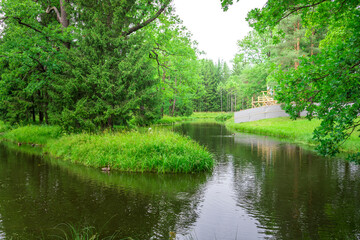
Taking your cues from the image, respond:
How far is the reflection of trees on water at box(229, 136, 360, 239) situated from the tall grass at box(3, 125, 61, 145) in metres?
12.3

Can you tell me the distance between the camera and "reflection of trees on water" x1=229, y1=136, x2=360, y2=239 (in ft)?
20.6

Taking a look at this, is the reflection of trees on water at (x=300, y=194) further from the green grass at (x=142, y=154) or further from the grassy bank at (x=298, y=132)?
the grassy bank at (x=298, y=132)

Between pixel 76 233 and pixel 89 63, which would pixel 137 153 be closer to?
pixel 76 233

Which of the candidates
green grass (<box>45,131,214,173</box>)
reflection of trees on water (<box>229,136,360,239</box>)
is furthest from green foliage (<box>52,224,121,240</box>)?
green grass (<box>45,131,214,173</box>)

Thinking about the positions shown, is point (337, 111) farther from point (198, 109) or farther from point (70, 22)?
point (198, 109)

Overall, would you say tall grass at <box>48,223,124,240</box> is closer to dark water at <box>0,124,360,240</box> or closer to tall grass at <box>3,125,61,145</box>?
dark water at <box>0,124,360,240</box>

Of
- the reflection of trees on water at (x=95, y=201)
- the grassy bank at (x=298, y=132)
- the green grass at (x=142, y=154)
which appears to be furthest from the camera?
the grassy bank at (x=298, y=132)

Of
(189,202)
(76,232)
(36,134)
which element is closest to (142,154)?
(189,202)

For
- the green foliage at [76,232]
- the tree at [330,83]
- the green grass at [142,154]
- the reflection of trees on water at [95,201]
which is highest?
the tree at [330,83]

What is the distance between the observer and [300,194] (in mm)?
8688

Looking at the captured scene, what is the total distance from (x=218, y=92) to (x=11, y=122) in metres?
71.2

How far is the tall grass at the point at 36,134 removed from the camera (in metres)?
18.2

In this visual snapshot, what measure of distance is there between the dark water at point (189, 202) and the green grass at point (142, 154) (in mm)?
553

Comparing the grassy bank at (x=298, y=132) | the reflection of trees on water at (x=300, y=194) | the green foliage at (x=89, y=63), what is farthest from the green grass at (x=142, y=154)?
the grassy bank at (x=298, y=132)
